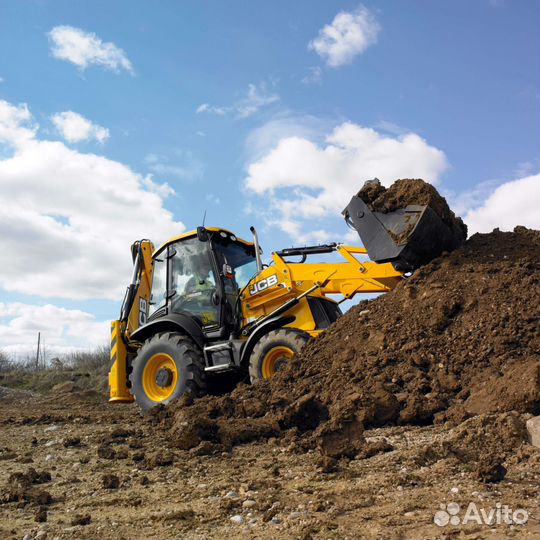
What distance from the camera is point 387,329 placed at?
259 inches

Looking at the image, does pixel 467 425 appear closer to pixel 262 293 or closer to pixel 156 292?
pixel 262 293

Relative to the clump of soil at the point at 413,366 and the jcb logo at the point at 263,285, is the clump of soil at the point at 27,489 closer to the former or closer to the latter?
the clump of soil at the point at 413,366

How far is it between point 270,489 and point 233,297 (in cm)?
497

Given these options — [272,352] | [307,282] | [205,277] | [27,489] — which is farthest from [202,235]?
[27,489]

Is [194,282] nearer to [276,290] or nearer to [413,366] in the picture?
[276,290]

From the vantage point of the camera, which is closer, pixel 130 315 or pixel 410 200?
pixel 410 200

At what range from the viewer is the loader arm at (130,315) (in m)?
9.39

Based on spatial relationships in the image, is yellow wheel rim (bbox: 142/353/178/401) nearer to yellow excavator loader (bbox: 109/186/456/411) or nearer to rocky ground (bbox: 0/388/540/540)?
yellow excavator loader (bbox: 109/186/456/411)

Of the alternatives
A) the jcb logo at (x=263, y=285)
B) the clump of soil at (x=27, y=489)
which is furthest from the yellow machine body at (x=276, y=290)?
the clump of soil at (x=27, y=489)

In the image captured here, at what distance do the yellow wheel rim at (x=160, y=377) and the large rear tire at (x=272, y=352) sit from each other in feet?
4.82

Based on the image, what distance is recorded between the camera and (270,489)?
416 centimetres

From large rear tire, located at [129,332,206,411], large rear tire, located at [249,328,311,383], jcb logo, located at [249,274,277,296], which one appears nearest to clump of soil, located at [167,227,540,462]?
large rear tire, located at [249,328,311,383]

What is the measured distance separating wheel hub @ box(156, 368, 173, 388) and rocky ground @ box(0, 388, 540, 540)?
2455 mm

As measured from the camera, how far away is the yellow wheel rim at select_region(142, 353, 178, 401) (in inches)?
337
